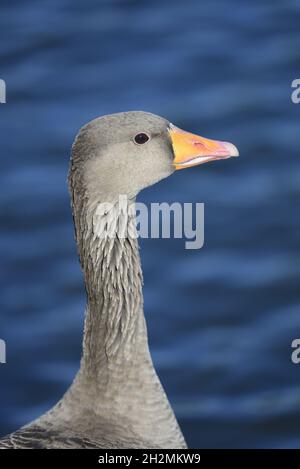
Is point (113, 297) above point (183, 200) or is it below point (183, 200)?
below

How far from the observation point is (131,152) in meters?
8.43

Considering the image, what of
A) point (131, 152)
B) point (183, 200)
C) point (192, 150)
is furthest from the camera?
point (183, 200)

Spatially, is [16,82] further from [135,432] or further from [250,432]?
[135,432]

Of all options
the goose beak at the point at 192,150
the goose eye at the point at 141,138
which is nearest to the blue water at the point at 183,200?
the goose beak at the point at 192,150

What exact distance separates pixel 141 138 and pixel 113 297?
0.93 meters

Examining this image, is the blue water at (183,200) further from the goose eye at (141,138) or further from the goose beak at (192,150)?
the goose eye at (141,138)

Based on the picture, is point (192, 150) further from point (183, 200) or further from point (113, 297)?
point (183, 200)

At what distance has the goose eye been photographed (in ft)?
27.7

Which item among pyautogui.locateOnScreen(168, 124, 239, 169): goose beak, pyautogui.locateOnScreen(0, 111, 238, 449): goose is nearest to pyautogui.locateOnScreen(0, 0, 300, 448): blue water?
pyautogui.locateOnScreen(0, 111, 238, 449): goose

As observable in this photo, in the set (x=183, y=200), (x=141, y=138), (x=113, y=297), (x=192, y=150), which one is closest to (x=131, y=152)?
(x=141, y=138)

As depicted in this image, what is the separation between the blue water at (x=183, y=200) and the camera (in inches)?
443

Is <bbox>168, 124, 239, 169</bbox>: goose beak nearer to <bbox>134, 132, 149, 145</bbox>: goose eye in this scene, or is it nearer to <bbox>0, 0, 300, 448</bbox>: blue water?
<bbox>134, 132, 149, 145</bbox>: goose eye

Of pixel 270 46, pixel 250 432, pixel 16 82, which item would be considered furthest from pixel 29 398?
pixel 270 46

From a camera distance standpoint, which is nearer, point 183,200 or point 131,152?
point 131,152
